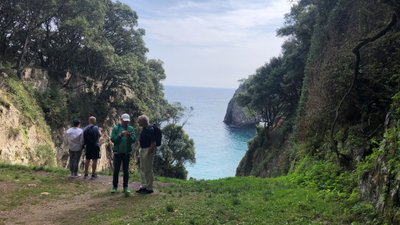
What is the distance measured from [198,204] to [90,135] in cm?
514

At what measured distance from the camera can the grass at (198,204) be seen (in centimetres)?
723

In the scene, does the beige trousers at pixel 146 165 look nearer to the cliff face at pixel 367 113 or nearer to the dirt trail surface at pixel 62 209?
the dirt trail surface at pixel 62 209

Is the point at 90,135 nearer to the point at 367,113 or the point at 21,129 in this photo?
the point at 367,113

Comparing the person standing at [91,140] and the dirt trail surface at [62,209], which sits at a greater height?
the person standing at [91,140]

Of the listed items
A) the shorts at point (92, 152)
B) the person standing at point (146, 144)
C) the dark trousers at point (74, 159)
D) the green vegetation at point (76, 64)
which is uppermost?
the green vegetation at point (76, 64)

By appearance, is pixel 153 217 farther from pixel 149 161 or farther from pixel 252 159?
pixel 252 159

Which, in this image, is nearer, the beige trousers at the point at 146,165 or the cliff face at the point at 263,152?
the beige trousers at the point at 146,165

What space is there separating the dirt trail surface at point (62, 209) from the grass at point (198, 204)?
7 cm

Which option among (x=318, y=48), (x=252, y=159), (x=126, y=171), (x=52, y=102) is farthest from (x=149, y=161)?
(x=252, y=159)

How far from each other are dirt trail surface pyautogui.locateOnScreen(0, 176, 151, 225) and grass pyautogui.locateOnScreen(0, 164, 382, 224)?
7cm

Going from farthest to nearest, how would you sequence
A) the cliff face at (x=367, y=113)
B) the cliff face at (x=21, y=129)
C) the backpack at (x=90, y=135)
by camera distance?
1. the cliff face at (x=21, y=129)
2. the backpack at (x=90, y=135)
3. the cliff face at (x=367, y=113)

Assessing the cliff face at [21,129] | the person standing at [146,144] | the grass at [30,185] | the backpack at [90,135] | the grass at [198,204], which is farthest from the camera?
the cliff face at [21,129]

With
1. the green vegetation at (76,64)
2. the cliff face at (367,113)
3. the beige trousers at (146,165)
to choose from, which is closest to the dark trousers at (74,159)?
the beige trousers at (146,165)

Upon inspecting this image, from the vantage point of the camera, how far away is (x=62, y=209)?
27.7ft
